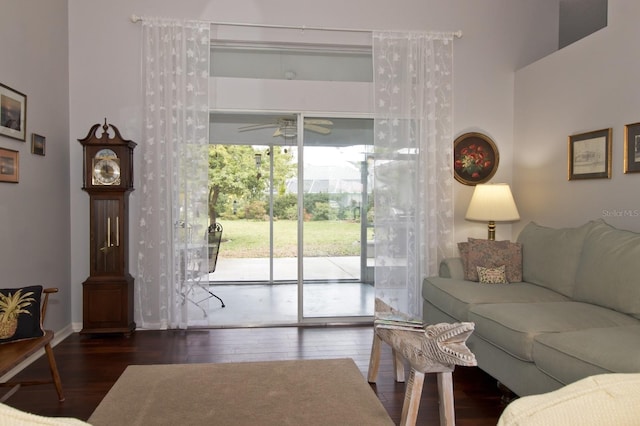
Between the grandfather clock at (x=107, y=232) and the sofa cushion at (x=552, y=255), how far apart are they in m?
3.54

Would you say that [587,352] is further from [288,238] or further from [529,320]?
[288,238]

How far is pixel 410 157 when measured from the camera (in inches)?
186

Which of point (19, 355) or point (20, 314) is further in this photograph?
point (20, 314)

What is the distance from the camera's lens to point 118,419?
8.32ft

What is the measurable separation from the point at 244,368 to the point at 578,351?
6.98 ft

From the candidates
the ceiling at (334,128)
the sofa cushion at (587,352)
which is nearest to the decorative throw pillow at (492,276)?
the sofa cushion at (587,352)

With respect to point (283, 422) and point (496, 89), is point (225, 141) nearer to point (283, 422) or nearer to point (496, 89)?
point (496, 89)

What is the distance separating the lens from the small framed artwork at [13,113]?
317 cm

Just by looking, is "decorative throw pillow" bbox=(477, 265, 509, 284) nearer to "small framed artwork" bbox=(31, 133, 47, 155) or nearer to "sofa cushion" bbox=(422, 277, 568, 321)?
"sofa cushion" bbox=(422, 277, 568, 321)

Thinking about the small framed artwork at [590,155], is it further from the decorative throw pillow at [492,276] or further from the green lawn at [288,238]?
the green lawn at [288,238]

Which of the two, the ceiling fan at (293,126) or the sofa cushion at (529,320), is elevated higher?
the ceiling fan at (293,126)

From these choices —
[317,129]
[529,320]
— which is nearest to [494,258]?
[529,320]

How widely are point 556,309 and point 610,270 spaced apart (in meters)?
0.43

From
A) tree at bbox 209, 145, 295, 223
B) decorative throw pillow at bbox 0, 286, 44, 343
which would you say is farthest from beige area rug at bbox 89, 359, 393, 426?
tree at bbox 209, 145, 295, 223
